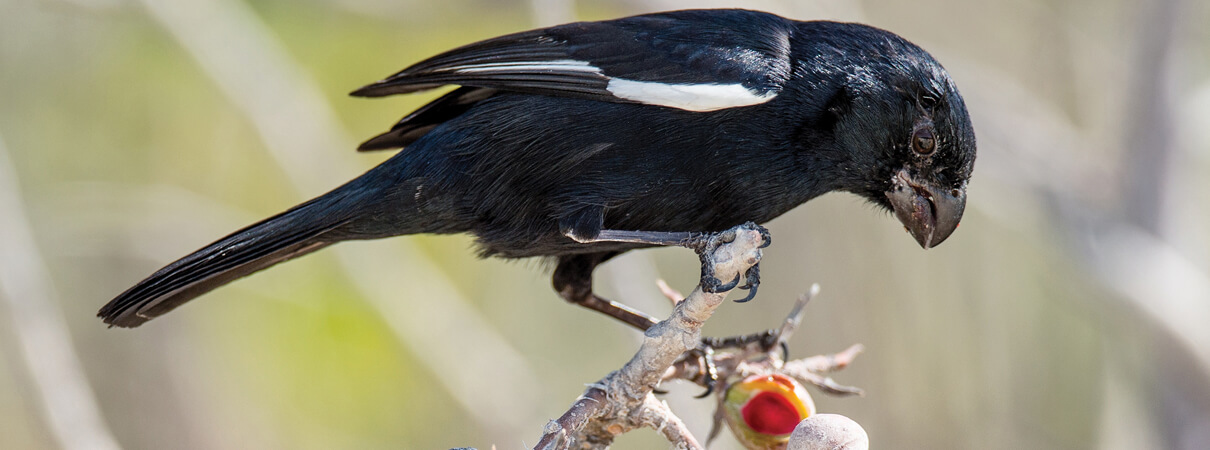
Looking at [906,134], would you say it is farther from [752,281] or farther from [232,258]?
[232,258]

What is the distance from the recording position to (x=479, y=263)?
8305 mm

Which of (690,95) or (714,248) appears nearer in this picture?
(714,248)

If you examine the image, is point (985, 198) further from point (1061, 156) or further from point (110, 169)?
point (110, 169)

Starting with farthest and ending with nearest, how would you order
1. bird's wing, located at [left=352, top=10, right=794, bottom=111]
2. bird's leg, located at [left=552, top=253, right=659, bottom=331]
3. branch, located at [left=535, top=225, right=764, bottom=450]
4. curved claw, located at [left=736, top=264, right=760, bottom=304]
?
bird's leg, located at [left=552, top=253, right=659, bottom=331], bird's wing, located at [left=352, top=10, right=794, bottom=111], curved claw, located at [left=736, top=264, right=760, bottom=304], branch, located at [left=535, top=225, right=764, bottom=450]

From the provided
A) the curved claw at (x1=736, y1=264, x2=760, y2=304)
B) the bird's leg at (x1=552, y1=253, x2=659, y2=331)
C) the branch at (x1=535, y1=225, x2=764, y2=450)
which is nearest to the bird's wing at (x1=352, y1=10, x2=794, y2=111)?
the curved claw at (x1=736, y1=264, x2=760, y2=304)

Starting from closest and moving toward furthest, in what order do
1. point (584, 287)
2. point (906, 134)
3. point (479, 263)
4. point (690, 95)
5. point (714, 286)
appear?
point (714, 286), point (690, 95), point (906, 134), point (584, 287), point (479, 263)

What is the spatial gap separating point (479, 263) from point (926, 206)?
17.6ft

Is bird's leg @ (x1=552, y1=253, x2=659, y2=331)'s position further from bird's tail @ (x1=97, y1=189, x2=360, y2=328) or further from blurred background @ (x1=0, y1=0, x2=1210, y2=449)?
blurred background @ (x1=0, y1=0, x2=1210, y2=449)

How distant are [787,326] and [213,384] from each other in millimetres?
5357

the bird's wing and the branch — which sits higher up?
the bird's wing

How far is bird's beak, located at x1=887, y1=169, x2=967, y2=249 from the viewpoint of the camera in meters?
3.30

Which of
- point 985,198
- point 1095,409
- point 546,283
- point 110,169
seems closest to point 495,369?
point 546,283

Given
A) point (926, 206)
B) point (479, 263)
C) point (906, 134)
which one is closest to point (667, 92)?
point (906, 134)

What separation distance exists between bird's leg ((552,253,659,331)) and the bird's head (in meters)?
0.97
